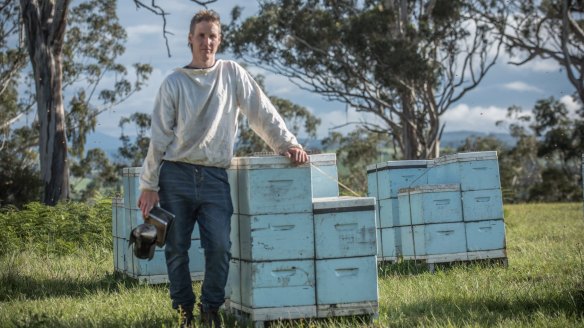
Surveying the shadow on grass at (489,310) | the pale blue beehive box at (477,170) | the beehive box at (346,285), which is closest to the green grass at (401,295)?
the shadow on grass at (489,310)

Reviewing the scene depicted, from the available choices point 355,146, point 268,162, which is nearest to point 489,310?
point 268,162

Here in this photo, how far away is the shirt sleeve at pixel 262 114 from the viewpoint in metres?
4.93

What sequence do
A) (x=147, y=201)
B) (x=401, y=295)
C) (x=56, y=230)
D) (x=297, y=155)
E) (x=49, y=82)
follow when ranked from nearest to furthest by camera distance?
(x=147, y=201) < (x=297, y=155) < (x=401, y=295) < (x=56, y=230) < (x=49, y=82)

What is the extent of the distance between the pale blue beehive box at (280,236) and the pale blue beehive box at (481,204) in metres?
3.65

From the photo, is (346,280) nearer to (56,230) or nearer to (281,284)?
(281,284)

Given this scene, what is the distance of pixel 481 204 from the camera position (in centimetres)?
816

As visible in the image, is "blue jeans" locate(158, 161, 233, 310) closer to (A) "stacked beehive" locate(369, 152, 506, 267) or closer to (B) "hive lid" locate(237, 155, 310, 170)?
(B) "hive lid" locate(237, 155, 310, 170)

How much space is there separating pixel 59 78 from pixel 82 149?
14363 mm

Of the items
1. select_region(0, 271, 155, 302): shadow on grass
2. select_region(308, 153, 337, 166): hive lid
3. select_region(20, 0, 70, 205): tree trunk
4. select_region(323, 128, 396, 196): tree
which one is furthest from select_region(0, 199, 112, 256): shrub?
select_region(323, 128, 396, 196): tree

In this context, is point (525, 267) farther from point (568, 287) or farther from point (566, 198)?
point (566, 198)

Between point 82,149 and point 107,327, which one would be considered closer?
point 107,327

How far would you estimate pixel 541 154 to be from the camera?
135 ft

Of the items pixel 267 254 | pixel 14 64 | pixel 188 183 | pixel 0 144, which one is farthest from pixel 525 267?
pixel 0 144

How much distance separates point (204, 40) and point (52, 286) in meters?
3.73
